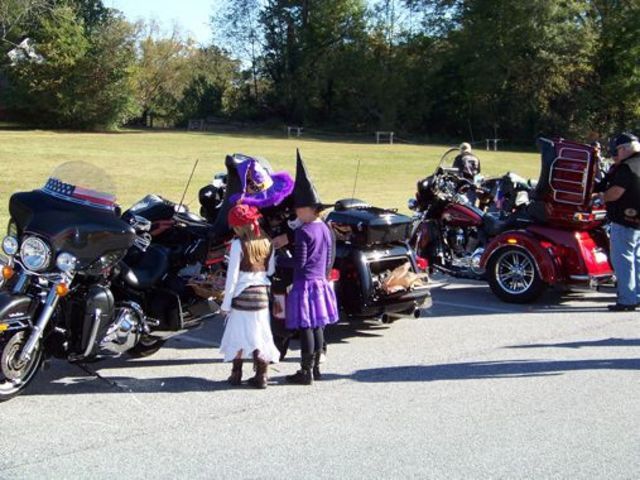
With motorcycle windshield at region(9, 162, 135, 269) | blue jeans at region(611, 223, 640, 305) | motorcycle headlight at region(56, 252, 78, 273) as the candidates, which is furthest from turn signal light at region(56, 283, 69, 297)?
blue jeans at region(611, 223, 640, 305)

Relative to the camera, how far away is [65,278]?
543 centimetres

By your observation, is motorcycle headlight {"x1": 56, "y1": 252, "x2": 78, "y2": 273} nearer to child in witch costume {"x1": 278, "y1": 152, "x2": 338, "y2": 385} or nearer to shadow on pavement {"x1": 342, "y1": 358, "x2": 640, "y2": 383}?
child in witch costume {"x1": 278, "y1": 152, "x2": 338, "y2": 385}

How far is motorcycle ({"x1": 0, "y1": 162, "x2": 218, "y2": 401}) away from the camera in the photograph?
5305mm

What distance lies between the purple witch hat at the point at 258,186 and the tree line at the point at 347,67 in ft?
176

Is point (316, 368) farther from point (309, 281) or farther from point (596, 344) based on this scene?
point (596, 344)

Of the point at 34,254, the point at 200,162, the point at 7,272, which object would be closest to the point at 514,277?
the point at 34,254

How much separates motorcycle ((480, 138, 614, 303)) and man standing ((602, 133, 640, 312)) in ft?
1.12

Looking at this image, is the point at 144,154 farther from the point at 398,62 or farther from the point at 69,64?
the point at 398,62

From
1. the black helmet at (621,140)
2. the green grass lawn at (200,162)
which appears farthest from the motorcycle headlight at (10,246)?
the green grass lawn at (200,162)

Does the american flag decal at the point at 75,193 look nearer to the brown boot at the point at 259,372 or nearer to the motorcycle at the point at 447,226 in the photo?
the brown boot at the point at 259,372

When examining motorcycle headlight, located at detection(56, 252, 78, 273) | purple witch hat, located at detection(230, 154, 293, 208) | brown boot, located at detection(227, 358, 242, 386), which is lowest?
brown boot, located at detection(227, 358, 242, 386)

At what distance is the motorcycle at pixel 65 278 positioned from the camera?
209 inches

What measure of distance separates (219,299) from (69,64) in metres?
61.2

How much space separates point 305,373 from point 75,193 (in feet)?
6.92
